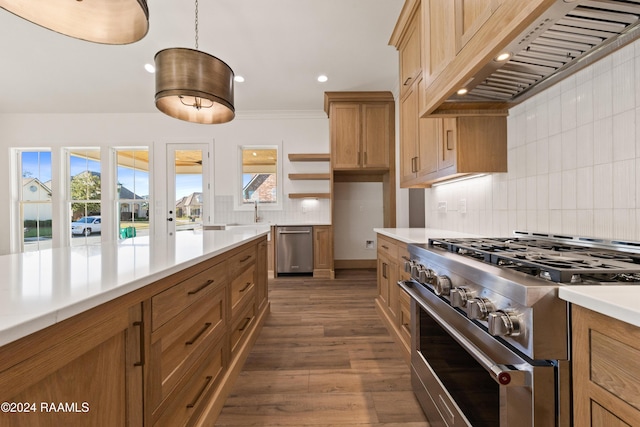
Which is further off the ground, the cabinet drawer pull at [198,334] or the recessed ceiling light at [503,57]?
the recessed ceiling light at [503,57]

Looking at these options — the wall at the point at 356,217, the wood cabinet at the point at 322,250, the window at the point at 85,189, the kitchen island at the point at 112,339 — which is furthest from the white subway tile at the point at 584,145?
the window at the point at 85,189

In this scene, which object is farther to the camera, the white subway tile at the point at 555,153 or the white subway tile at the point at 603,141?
the white subway tile at the point at 555,153

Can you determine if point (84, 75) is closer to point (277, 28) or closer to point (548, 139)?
point (277, 28)

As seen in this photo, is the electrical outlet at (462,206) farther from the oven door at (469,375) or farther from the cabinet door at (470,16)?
the cabinet door at (470,16)

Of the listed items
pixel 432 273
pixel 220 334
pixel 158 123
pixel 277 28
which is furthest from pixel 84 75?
pixel 432 273

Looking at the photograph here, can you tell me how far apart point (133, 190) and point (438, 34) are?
223 inches

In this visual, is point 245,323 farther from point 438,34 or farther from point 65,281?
point 438,34

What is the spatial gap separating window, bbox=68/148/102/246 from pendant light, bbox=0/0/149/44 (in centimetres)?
513

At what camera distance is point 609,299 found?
54cm

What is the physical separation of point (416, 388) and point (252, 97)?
176 inches

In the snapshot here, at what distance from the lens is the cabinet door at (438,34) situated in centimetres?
128

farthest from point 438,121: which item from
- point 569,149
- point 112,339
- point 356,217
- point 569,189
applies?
point 356,217

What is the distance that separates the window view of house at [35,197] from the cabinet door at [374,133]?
594cm

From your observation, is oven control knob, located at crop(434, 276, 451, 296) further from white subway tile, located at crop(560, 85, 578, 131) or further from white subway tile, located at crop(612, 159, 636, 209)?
white subway tile, located at crop(560, 85, 578, 131)
